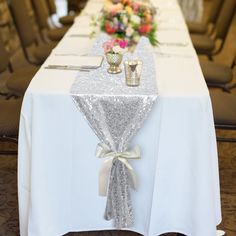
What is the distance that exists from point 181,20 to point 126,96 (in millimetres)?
1637

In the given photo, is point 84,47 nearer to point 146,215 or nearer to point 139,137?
point 139,137

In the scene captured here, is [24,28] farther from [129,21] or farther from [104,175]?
[104,175]

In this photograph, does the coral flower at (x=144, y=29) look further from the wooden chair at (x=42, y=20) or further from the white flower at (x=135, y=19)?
the wooden chair at (x=42, y=20)

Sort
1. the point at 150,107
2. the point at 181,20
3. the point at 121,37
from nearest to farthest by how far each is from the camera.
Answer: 1. the point at 150,107
2. the point at 121,37
3. the point at 181,20

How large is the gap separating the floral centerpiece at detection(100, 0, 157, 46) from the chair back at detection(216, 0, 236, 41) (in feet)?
4.02

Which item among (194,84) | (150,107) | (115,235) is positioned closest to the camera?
(150,107)

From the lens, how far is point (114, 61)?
5.74 feet

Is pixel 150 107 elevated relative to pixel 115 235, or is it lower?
elevated

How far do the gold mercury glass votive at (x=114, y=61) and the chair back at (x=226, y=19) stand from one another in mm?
1770

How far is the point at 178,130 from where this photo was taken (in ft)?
5.01

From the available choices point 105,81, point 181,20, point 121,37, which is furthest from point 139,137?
point 181,20

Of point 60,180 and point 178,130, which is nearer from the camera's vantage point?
point 178,130

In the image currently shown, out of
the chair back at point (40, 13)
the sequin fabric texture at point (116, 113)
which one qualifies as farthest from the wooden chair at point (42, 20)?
the sequin fabric texture at point (116, 113)

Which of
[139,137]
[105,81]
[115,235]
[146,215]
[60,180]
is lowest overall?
[115,235]
